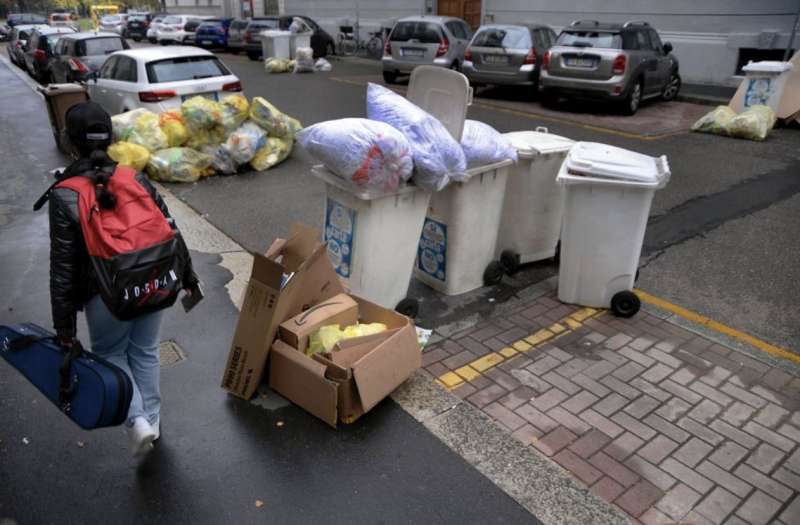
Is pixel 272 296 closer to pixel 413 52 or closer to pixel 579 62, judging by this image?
pixel 579 62

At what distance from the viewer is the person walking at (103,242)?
2.48 metres

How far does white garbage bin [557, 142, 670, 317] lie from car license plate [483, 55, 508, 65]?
8.99 m

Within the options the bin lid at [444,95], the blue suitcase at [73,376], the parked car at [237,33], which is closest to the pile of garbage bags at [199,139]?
the bin lid at [444,95]

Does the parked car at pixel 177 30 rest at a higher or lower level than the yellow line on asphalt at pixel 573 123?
higher

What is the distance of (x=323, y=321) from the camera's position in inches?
142

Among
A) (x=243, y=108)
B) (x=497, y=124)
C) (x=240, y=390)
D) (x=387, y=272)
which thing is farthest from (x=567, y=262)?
(x=497, y=124)

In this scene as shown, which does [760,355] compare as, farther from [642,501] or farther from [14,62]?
[14,62]

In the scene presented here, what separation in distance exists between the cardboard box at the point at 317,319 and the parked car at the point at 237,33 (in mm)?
22736

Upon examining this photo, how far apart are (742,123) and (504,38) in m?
5.22

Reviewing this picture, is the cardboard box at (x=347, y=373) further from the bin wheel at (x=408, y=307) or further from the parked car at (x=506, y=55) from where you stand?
the parked car at (x=506, y=55)

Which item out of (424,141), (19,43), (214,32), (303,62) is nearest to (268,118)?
(424,141)

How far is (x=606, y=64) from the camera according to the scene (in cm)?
1098

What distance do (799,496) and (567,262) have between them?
2122 mm

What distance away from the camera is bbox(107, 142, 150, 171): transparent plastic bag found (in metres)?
7.50
